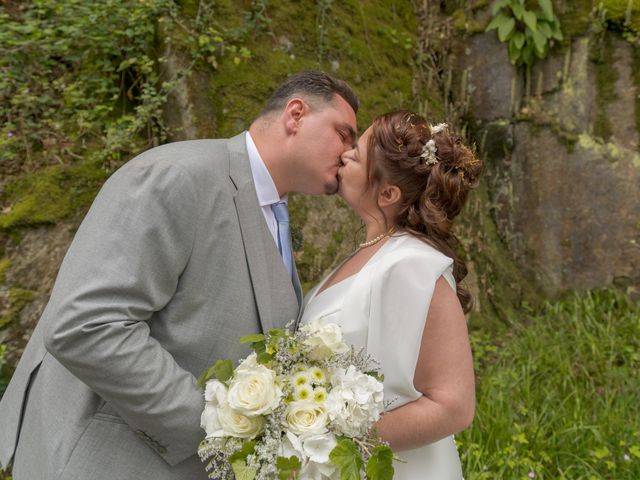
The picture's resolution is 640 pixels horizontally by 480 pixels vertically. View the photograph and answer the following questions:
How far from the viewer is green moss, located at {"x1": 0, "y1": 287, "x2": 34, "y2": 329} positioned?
345cm

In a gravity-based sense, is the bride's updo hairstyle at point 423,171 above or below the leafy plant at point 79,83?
below

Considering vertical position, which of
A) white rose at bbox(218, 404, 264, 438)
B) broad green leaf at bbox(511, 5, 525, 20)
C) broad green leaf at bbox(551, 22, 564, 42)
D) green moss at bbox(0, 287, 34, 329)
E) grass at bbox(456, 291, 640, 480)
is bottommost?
Answer: grass at bbox(456, 291, 640, 480)

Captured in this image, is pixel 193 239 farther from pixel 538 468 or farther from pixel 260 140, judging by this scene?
pixel 538 468

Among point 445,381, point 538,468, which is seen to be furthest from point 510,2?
point 445,381

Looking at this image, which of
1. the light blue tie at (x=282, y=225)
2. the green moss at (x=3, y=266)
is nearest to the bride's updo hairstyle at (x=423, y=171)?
the light blue tie at (x=282, y=225)

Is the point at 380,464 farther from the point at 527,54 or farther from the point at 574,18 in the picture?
the point at 574,18

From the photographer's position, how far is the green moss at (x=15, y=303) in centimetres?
345

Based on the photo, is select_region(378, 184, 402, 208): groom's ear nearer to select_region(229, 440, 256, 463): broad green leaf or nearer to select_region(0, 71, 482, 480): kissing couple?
select_region(0, 71, 482, 480): kissing couple

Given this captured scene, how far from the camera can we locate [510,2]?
5.52m

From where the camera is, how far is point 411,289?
205 cm

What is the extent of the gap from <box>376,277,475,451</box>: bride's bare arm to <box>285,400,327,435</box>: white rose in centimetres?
53

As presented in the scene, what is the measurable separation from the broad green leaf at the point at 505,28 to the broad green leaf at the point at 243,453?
5.11 metres

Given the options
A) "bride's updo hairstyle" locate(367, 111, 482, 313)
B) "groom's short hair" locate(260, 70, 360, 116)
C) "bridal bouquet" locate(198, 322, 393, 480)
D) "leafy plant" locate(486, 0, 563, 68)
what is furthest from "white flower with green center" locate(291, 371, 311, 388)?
"leafy plant" locate(486, 0, 563, 68)

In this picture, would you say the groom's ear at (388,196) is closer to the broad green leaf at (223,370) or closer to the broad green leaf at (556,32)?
the broad green leaf at (223,370)
